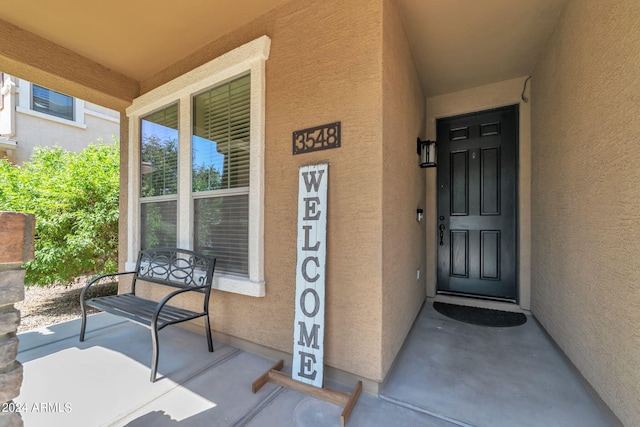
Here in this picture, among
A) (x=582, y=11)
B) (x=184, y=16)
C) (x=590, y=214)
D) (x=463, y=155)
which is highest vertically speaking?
(x=184, y=16)

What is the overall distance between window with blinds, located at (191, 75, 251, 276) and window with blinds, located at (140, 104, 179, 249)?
0.39m

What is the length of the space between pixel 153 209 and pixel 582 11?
4.23 m

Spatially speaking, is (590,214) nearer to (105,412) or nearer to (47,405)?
(105,412)

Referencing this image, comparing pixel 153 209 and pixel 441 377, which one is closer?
pixel 441 377

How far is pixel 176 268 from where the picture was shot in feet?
8.42

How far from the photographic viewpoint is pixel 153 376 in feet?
5.99

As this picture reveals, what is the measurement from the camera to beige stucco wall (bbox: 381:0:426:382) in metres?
1.77

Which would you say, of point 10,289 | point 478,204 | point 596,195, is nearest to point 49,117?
point 10,289

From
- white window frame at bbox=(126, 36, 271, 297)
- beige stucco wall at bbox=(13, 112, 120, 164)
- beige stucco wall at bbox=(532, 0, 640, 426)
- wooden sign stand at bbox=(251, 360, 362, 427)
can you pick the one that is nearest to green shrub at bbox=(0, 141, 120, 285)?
white window frame at bbox=(126, 36, 271, 297)

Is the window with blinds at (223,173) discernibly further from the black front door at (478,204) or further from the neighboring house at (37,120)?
the neighboring house at (37,120)

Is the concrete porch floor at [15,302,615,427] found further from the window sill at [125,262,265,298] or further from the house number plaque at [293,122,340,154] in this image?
the house number plaque at [293,122,340,154]

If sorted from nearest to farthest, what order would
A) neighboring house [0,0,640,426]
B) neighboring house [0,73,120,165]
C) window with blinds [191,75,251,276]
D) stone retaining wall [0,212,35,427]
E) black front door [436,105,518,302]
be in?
stone retaining wall [0,212,35,427] < neighboring house [0,0,640,426] < window with blinds [191,75,251,276] < black front door [436,105,518,302] < neighboring house [0,73,120,165]

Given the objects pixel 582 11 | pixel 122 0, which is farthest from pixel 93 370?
pixel 582 11

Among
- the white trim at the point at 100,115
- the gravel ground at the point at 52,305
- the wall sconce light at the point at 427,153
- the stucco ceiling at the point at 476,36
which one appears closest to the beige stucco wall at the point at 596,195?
the stucco ceiling at the point at 476,36
